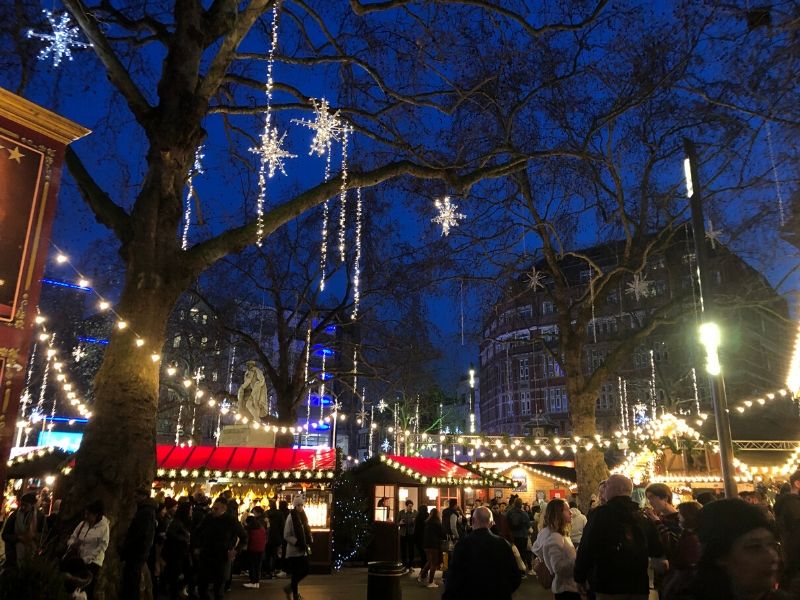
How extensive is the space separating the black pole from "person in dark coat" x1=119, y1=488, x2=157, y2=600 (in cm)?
649

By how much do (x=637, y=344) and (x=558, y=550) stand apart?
45.5 feet

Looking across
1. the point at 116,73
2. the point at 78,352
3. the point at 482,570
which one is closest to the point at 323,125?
the point at 116,73

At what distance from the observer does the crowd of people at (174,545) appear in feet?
20.7

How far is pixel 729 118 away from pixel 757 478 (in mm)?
11823

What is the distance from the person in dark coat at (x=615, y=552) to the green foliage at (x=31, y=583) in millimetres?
3952

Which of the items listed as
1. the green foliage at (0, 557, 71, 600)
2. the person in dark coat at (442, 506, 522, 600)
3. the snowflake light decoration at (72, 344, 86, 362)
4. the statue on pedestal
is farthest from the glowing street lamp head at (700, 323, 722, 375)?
the snowflake light decoration at (72, 344, 86, 362)

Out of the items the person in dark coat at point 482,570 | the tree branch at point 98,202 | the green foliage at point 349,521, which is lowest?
the green foliage at point 349,521

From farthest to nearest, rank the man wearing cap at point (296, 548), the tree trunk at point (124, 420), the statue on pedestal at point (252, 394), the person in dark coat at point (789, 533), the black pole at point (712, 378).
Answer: the statue on pedestal at point (252, 394)
the man wearing cap at point (296, 548)
the tree trunk at point (124, 420)
the black pole at point (712, 378)
the person in dark coat at point (789, 533)

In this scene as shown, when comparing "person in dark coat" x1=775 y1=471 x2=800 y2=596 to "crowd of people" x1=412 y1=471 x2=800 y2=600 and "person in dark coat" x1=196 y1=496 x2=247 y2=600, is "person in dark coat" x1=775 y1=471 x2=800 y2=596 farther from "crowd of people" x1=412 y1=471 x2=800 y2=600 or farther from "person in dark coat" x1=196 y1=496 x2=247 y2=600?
"person in dark coat" x1=196 y1=496 x2=247 y2=600

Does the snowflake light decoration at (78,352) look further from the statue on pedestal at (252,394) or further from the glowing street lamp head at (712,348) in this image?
the glowing street lamp head at (712,348)

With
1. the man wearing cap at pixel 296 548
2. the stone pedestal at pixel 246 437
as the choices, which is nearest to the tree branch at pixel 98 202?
the man wearing cap at pixel 296 548

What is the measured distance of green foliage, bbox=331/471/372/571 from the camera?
633 inches

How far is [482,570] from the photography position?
4.88 m

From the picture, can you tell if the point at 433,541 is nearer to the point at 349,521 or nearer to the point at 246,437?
the point at 349,521
